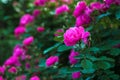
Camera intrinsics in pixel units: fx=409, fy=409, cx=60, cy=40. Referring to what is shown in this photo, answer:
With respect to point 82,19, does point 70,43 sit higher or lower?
lower

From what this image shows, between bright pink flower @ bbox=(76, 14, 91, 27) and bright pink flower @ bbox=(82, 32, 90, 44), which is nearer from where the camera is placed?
bright pink flower @ bbox=(82, 32, 90, 44)

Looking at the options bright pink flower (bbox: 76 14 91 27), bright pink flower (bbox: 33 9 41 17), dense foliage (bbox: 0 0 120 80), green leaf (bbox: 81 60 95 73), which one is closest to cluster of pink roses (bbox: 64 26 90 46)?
dense foliage (bbox: 0 0 120 80)

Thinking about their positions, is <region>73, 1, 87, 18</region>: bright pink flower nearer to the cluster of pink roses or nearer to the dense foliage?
the dense foliage

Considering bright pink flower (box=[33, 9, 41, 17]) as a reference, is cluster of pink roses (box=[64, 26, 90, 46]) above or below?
below

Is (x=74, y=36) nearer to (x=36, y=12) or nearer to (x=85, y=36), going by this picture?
(x=85, y=36)

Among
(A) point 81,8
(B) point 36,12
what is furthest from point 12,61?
(A) point 81,8

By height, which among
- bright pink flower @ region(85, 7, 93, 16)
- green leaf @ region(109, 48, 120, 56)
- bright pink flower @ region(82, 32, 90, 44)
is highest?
bright pink flower @ region(85, 7, 93, 16)

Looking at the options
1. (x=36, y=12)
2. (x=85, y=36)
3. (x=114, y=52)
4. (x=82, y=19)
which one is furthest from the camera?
(x=36, y=12)

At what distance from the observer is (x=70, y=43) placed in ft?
8.23

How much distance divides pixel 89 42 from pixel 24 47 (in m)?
1.65

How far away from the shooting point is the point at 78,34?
2.50 m

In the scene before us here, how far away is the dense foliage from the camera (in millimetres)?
2551

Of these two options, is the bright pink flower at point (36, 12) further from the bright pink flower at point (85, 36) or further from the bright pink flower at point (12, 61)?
the bright pink flower at point (85, 36)

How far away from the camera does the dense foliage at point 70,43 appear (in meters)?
2.55
